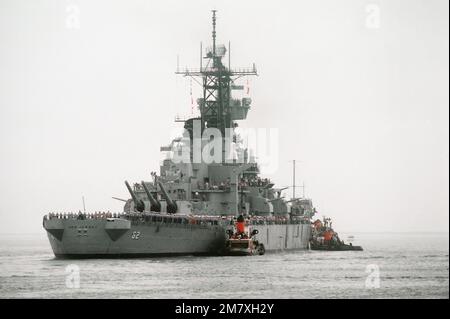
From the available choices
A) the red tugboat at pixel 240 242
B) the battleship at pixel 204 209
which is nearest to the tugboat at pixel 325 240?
the battleship at pixel 204 209

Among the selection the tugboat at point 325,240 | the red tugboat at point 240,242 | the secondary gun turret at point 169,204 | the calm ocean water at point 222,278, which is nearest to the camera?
the calm ocean water at point 222,278

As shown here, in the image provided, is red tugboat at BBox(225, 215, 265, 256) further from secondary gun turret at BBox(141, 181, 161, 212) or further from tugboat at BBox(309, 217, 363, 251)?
tugboat at BBox(309, 217, 363, 251)

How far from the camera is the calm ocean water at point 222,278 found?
5225cm

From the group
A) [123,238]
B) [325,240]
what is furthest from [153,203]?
[325,240]

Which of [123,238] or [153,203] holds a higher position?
[153,203]

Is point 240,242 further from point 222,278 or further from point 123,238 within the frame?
point 222,278

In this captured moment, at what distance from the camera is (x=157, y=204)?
3150 inches

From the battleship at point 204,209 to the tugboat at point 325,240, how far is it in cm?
107

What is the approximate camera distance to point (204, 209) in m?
85.6

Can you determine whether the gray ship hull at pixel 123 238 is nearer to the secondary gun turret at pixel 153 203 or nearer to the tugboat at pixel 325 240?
the secondary gun turret at pixel 153 203

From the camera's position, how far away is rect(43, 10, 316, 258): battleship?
72.7m

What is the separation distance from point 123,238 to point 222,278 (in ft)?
48.7
